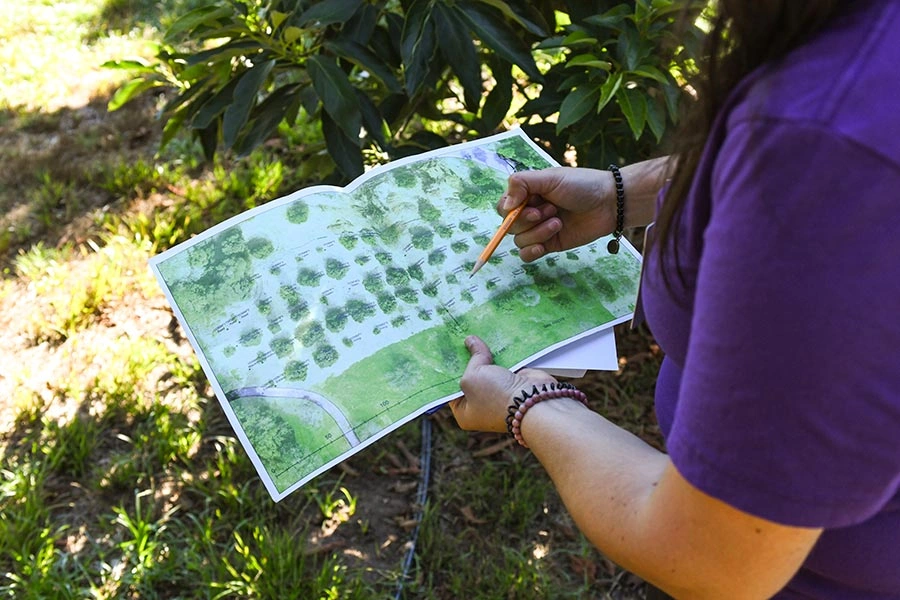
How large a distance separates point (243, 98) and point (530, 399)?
118 centimetres

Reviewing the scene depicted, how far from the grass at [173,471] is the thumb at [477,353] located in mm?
930

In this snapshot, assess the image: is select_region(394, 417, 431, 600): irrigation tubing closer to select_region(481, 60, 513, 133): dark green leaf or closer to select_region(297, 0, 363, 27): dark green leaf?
select_region(481, 60, 513, 133): dark green leaf

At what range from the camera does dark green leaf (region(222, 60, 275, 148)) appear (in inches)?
75.2

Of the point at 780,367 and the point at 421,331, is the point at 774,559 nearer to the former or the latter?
the point at 780,367

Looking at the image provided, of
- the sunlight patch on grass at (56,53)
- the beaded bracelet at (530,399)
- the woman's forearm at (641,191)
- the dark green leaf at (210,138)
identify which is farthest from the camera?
the sunlight patch on grass at (56,53)

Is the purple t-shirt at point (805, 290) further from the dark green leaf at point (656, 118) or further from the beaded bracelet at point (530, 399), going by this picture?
the dark green leaf at point (656, 118)

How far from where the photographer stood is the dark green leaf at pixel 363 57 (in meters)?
1.91

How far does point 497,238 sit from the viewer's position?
1.39 metres

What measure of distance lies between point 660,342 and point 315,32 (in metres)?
1.44

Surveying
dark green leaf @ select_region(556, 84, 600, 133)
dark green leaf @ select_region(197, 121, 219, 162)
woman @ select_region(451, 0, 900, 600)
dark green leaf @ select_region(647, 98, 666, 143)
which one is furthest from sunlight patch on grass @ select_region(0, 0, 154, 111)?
woman @ select_region(451, 0, 900, 600)

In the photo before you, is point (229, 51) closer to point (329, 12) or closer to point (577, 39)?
point (329, 12)

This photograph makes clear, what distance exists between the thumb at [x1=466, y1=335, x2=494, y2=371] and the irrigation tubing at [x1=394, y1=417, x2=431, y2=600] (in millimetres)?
971

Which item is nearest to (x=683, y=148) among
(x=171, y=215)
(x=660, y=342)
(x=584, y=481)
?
(x=660, y=342)

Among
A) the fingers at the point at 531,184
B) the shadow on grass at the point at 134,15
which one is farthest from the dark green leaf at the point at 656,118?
the shadow on grass at the point at 134,15
